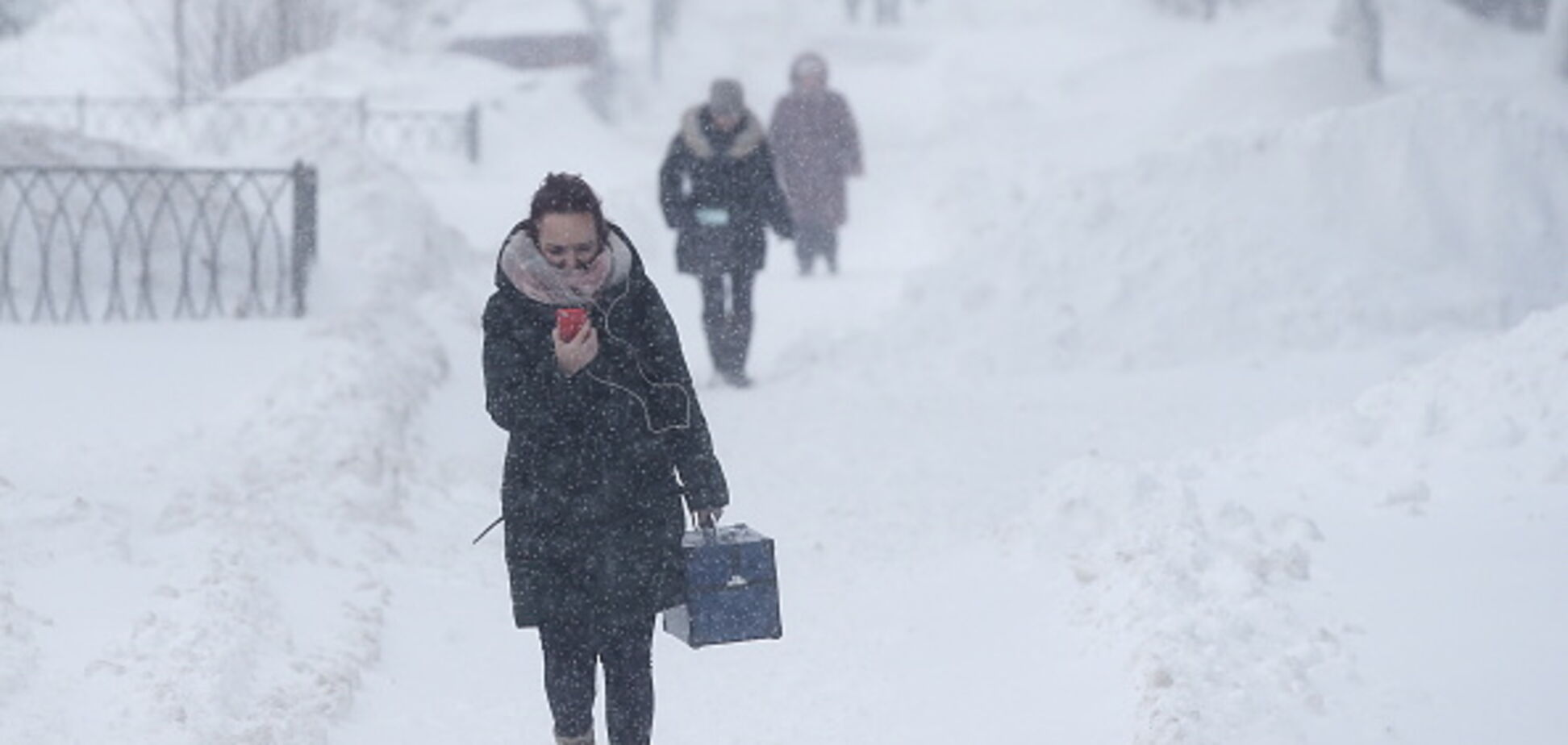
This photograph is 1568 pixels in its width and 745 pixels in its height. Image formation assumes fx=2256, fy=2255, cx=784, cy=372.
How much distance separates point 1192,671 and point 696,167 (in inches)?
261

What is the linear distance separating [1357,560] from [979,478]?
11.0 feet

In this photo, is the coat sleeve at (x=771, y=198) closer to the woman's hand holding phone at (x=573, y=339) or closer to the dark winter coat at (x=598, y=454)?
the dark winter coat at (x=598, y=454)

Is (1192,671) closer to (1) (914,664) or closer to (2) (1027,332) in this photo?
(1) (914,664)

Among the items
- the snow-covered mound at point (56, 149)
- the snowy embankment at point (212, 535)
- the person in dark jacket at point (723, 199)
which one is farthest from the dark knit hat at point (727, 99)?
the snow-covered mound at point (56, 149)

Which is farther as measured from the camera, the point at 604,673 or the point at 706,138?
the point at 706,138

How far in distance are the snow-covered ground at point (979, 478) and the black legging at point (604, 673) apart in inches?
40.0

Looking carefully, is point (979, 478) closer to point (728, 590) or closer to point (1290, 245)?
point (1290, 245)

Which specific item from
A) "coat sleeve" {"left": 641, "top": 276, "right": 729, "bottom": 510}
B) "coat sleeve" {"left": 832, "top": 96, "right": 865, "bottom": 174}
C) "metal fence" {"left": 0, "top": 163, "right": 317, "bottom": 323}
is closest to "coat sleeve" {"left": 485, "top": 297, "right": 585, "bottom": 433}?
"coat sleeve" {"left": 641, "top": 276, "right": 729, "bottom": 510}

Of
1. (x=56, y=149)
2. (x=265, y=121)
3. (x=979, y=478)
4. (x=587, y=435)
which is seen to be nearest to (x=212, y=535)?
(x=587, y=435)

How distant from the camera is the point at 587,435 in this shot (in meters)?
4.73

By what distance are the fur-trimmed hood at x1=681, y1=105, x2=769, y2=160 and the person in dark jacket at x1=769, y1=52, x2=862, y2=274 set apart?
18.5 ft

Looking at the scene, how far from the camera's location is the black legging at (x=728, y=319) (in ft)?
38.9

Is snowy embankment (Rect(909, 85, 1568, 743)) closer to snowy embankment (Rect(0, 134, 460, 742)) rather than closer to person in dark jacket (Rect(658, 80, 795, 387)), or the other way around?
person in dark jacket (Rect(658, 80, 795, 387))

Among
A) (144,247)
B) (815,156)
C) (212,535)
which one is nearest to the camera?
(212,535)
